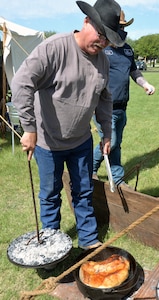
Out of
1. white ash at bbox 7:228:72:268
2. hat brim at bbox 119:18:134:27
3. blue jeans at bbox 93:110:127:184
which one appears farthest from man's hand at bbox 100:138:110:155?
hat brim at bbox 119:18:134:27

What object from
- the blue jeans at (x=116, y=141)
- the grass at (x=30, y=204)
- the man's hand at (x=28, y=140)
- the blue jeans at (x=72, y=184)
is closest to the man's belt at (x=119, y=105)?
the blue jeans at (x=116, y=141)

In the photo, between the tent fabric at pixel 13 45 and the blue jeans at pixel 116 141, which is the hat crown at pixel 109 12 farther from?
the tent fabric at pixel 13 45

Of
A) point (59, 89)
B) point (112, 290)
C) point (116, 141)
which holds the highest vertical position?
point (59, 89)

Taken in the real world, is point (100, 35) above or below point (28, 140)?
above

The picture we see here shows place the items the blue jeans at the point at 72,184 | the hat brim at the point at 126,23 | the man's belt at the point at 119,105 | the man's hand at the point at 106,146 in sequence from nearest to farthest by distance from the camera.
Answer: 1. the blue jeans at the point at 72,184
2. the man's hand at the point at 106,146
3. the hat brim at the point at 126,23
4. the man's belt at the point at 119,105

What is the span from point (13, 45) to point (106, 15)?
17.0 ft

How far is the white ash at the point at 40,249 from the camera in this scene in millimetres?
2422

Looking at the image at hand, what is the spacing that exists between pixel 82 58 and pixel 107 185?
4.02 ft

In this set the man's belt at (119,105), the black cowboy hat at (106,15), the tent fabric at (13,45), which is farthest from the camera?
the tent fabric at (13,45)

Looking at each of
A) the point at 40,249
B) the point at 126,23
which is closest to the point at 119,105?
the point at 126,23

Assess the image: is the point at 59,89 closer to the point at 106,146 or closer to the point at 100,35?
the point at 100,35

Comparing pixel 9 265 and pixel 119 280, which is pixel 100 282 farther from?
pixel 9 265

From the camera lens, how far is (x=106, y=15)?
2.27 meters

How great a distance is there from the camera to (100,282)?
2354 millimetres
